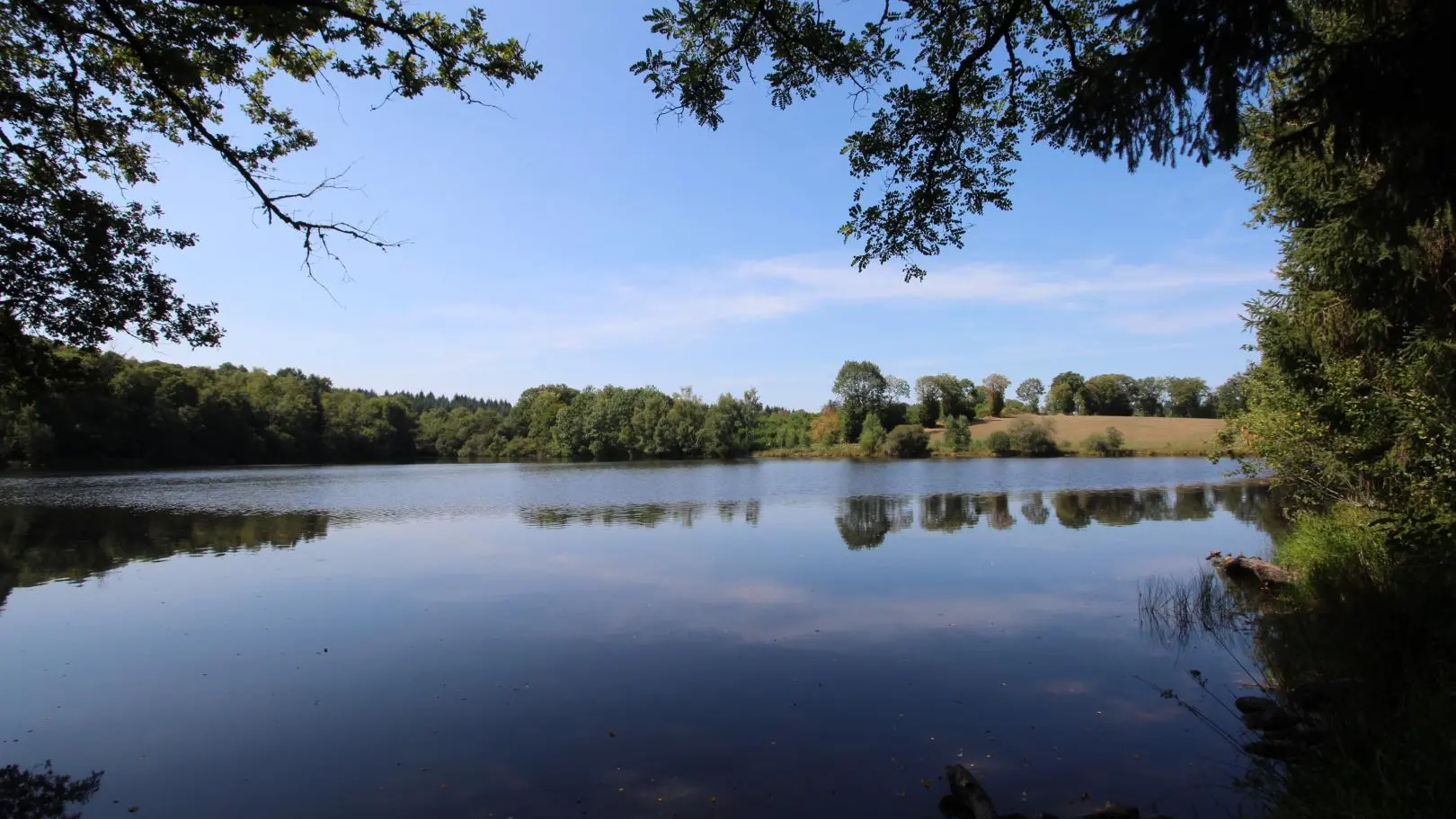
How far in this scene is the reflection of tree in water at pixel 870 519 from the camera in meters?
20.2

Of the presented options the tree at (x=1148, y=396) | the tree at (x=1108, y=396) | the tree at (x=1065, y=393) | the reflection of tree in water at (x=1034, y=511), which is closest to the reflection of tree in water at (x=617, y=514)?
the reflection of tree in water at (x=1034, y=511)

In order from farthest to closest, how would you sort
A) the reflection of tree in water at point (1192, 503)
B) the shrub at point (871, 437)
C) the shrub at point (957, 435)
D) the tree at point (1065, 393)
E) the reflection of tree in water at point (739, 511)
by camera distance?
the tree at point (1065, 393) < the shrub at point (871, 437) < the shrub at point (957, 435) < the reflection of tree in water at point (739, 511) < the reflection of tree in water at point (1192, 503)

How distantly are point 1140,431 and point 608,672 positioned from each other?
85.3 meters

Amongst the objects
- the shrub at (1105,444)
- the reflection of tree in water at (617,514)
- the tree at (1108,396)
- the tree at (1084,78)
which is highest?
the tree at (1108,396)

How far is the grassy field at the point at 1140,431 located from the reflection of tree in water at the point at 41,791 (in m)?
79.1

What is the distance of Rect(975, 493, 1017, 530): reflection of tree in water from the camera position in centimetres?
2348

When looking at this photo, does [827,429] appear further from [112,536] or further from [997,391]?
[112,536]

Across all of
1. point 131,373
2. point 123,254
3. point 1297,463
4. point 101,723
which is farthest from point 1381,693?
point 131,373

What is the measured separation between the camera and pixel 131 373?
61.1m

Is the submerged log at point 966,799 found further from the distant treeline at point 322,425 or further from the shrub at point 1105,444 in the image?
the shrub at point 1105,444

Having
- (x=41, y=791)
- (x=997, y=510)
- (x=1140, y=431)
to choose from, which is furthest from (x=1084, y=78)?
(x=1140, y=431)

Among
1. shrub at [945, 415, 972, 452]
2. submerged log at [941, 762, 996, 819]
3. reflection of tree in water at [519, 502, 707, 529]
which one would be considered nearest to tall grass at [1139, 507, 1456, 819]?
submerged log at [941, 762, 996, 819]

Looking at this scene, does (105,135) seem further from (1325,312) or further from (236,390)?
(236,390)

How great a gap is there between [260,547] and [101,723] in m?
13.3
